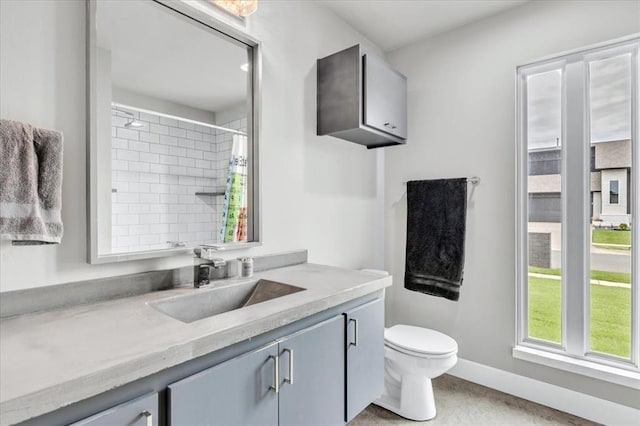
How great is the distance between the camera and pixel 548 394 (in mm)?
2041

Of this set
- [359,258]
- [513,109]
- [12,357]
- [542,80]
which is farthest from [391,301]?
[12,357]

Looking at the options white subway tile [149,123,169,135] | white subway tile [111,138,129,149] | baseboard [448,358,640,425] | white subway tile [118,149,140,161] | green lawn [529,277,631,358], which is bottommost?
baseboard [448,358,640,425]

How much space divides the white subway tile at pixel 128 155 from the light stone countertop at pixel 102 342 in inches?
20.5

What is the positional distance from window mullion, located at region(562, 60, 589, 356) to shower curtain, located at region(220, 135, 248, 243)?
190 centimetres

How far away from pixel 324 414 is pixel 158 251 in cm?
90

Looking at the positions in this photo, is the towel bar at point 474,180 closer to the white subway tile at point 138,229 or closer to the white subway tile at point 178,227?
the white subway tile at point 178,227

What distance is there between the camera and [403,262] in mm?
2682

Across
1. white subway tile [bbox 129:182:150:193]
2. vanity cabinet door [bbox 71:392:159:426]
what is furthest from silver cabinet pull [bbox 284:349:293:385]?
white subway tile [bbox 129:182:150:193]

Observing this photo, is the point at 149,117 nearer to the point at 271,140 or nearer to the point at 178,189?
the point at 178,189

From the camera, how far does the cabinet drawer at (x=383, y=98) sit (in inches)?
77.8

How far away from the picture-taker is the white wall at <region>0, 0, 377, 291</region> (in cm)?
105

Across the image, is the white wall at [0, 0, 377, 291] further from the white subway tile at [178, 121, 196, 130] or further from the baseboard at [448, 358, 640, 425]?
the baseboard at [448, 358, 640, 425]

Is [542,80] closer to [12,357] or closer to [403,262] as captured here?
[403,262]

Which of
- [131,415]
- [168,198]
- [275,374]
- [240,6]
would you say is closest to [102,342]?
[131,415]
